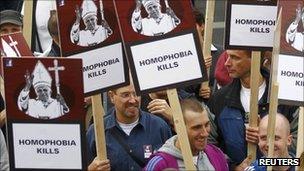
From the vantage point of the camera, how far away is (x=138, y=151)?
748 centimetres

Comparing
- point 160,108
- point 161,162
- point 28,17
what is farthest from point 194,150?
point 28,17

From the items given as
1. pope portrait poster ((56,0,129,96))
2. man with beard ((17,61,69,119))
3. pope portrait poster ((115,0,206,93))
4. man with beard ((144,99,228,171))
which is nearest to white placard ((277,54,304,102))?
pope portrait poster ((115,0,206,93))

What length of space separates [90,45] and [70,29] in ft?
0.66

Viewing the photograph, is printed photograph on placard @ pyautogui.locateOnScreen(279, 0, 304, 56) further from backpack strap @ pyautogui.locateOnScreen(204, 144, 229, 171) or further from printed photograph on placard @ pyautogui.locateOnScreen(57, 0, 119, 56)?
printed photograph on placard @ pyautogui.locateOnScreen(57, 0, 119, 56)

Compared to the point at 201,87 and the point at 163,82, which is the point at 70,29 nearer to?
the point at 163,82

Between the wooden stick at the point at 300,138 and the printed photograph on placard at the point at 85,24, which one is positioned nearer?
the wooden stick at the point at 300,138

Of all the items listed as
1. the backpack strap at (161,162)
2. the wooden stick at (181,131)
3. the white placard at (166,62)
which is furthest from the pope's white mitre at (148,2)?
the backpack strap at (161,162)

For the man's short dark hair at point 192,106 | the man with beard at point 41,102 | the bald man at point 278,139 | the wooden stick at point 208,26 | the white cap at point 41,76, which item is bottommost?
the bald man at point 278,139

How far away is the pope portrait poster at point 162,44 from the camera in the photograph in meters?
6.42

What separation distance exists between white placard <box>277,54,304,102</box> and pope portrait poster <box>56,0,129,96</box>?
3.68 ft

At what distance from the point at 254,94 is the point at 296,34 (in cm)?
Result: 89

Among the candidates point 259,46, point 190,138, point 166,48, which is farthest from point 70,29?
point 259,46

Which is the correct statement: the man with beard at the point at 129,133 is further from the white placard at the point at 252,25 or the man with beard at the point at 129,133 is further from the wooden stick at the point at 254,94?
the white placard at the point at 252,25

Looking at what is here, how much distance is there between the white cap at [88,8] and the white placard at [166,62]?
471 mm
